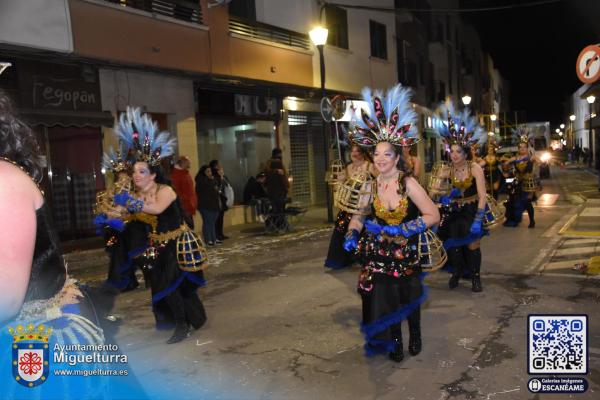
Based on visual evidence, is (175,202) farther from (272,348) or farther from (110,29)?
(110,29)

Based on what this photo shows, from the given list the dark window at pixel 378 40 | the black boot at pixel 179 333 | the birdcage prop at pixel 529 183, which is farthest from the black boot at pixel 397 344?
the dark window at pixel 378 40

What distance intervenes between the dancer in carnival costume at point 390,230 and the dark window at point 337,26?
16.4 metres

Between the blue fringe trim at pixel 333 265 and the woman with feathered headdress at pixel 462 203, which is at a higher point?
the woman with feathered headdress at pixel 462 203

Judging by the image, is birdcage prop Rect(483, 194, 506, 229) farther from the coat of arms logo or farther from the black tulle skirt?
the coat of arms logo

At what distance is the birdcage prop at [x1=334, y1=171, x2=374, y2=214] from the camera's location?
15.7 ft

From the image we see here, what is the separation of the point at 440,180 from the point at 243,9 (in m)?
10.8

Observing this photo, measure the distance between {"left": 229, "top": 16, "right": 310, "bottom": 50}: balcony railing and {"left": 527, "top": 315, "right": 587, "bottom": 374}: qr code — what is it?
1367 cm

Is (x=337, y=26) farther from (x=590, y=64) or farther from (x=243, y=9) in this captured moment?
(x=590, y=64)

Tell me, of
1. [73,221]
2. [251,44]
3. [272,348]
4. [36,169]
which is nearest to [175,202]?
[272,348]

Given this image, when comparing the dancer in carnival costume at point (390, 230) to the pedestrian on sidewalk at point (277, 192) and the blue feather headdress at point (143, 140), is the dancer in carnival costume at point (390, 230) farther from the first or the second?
the pedestrian on sidewalk at point (277, 192)

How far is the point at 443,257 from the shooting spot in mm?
4832

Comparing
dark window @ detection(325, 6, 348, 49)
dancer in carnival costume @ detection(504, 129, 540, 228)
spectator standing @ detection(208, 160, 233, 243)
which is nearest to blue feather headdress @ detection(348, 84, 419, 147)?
spectator standing @ detection(208, 160, 233, 243)

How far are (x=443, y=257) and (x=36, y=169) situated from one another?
142 inches

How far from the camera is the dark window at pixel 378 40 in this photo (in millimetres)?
23625
